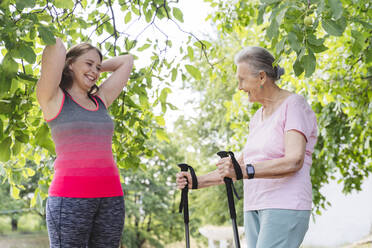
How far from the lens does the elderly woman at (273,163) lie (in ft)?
4.23

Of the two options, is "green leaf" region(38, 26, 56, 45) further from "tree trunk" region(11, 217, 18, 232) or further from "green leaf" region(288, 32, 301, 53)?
"tree trunk" region(11, 217, 18, 232)

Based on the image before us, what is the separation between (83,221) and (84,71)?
56 centimetres

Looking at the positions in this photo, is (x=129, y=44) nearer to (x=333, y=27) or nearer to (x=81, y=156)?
(x=81, y=156)

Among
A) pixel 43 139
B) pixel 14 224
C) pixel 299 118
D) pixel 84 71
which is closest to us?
pixel 299 118

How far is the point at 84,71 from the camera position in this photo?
157 centimetres

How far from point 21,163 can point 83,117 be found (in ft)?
3.74

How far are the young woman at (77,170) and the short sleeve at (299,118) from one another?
2.10 feet

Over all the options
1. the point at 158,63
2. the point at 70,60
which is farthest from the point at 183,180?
the point at 158,63

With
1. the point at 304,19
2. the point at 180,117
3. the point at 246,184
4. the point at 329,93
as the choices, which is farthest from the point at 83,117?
the point at 180,117

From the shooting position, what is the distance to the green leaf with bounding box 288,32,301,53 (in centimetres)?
127

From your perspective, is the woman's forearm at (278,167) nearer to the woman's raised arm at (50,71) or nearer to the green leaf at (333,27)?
the green leaf at (333,27)

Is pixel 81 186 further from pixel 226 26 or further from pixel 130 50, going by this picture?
pixel 226 26

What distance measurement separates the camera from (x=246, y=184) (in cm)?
149

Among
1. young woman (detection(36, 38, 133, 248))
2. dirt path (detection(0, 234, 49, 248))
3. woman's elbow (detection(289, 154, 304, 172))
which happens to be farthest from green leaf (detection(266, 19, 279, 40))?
dirt path (detection(0, 234, 49, 248))
